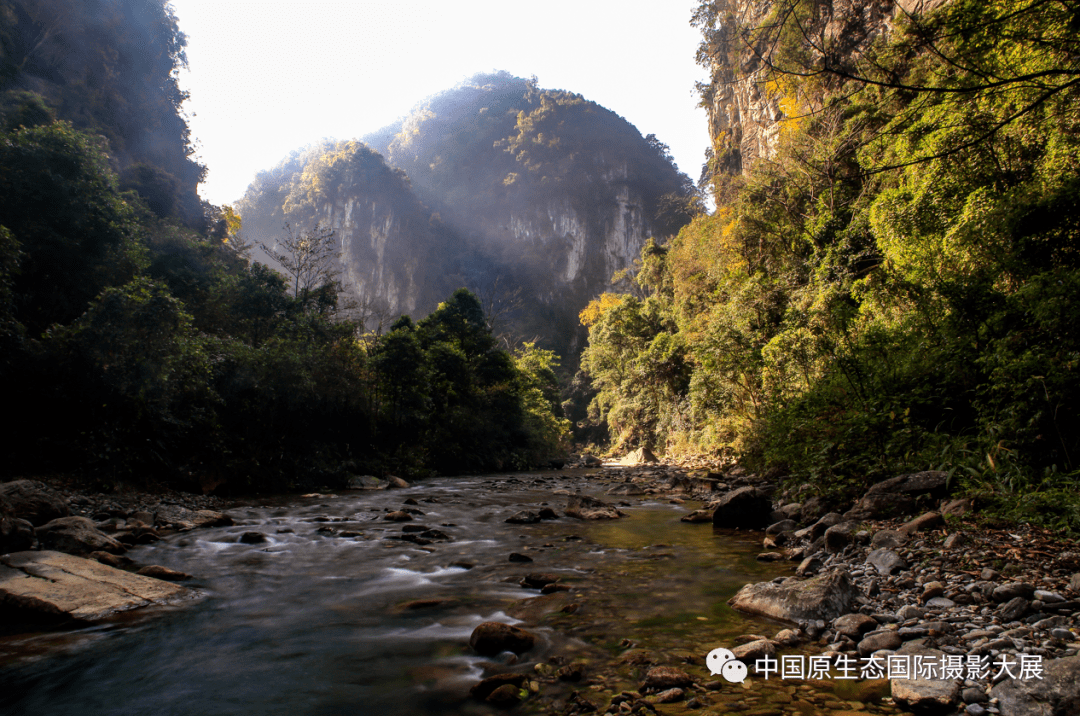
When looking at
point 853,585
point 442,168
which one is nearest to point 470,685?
point 853,585

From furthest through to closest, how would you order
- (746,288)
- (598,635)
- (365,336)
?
(365,336)
(746,288)
(598,635)

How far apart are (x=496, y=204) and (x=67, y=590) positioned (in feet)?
236

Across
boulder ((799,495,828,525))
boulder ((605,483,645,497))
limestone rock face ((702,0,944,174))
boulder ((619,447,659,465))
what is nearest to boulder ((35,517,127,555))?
boulder ((799,495,828,525))

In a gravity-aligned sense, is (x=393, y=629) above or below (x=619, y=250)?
below

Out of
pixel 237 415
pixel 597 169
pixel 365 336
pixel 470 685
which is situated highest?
pixel 597 169

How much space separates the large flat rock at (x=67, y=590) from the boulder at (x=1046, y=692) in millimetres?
5303

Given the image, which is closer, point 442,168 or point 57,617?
point 57,617

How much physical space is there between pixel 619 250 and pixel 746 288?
52780mm

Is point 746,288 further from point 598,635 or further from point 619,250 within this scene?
point 619,250

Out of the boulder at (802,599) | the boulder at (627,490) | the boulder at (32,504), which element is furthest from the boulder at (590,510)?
the boulder at (32,504)

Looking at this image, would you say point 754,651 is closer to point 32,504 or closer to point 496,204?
point 32,504

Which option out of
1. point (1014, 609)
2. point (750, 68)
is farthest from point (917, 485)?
point (750, 68)

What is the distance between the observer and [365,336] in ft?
75.0

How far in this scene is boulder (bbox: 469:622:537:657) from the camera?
9.80ft
